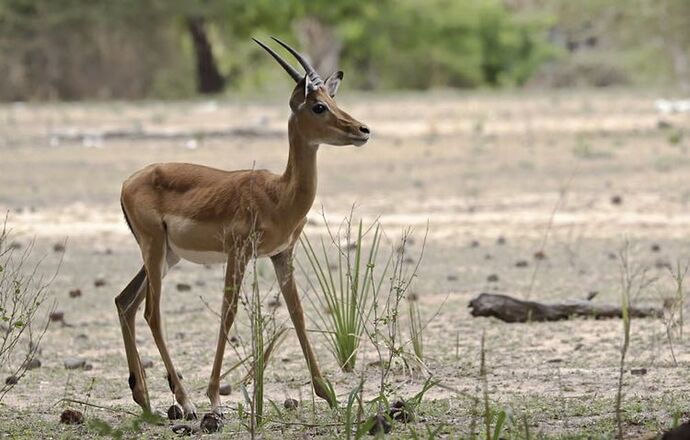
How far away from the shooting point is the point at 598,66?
166ft

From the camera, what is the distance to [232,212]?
5.92 meters

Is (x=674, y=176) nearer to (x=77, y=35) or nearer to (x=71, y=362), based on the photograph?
(x=71, y=362)

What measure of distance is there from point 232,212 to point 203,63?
119ft

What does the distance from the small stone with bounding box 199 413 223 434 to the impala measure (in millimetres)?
263

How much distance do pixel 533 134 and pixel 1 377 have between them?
15.3 m

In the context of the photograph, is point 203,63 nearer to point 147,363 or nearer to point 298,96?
point 147,363

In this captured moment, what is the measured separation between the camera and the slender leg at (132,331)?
235 inches

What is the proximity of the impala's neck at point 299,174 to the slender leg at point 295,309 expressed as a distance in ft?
0.70

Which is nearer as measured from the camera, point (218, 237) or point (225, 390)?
point (218, 237)

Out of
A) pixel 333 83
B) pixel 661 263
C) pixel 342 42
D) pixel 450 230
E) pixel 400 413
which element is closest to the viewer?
pixel 400 413

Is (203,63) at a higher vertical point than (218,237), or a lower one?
higher

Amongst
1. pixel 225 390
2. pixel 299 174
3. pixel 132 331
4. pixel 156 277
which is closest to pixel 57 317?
pixel 225 390

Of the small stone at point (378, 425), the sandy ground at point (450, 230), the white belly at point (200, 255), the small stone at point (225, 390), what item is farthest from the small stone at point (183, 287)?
the small stone at point (378, 425)

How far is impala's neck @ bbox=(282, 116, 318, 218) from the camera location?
591 centimetres
